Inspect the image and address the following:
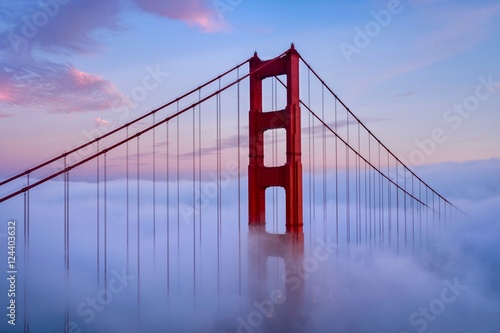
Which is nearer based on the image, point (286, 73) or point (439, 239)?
point (286, 73)

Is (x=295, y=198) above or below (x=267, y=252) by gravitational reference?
above

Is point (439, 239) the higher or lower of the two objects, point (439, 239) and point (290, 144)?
the lower

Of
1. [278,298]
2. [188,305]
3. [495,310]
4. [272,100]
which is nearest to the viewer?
[272,100]

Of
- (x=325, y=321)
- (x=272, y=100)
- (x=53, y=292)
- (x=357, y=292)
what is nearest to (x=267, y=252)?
(x=272, y=100)

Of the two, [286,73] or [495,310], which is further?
[495,310]

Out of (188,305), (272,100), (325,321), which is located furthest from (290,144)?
(188,305)

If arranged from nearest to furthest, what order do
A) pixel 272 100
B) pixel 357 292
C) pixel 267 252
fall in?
1. pixel 267 252
2. pixel 272 100
3. pixel 357 292

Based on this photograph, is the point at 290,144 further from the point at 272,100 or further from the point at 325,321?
the point at 325,321

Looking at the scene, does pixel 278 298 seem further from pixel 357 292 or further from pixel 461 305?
pixel 461 305

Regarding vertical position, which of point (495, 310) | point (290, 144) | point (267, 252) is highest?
point (290, 144)
